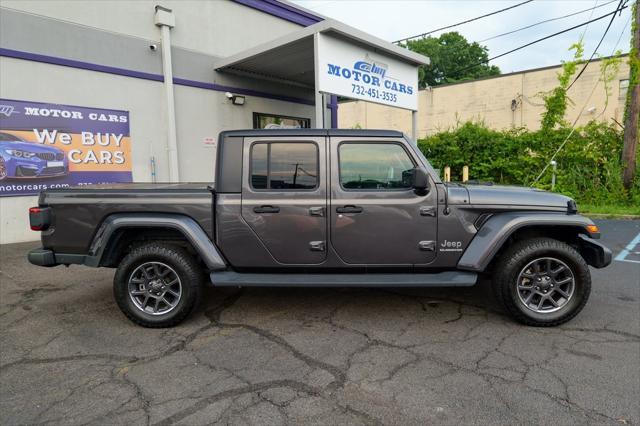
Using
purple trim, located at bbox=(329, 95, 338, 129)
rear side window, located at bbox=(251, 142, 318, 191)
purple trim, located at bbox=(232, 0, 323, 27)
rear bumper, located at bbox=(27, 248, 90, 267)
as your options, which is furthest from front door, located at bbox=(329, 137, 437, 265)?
purple trim, located at bbox=(329, 95, 338, 129)

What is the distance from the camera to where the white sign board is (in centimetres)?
782

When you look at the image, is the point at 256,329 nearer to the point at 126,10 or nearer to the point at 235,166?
the point at 235,166

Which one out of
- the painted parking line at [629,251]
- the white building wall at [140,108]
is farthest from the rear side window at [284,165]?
the white building wall at [140,108]

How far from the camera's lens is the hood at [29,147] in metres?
7.27

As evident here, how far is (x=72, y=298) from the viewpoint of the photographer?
4711mm

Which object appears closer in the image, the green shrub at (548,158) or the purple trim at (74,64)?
the purple trim at (74,64)

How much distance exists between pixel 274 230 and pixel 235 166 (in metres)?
0.74

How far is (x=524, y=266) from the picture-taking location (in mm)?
3668

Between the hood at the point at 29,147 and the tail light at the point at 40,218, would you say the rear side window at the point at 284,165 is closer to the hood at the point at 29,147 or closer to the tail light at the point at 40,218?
the tail light at the point at 40,218

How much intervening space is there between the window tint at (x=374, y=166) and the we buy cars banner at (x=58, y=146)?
262 inches

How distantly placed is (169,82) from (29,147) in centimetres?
316

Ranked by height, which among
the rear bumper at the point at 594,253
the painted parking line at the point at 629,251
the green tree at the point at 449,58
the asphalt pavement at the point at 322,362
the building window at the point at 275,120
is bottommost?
the asphalt pavement at the point at 322,362

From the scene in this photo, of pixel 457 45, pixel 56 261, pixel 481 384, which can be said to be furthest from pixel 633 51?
pixel 457 45

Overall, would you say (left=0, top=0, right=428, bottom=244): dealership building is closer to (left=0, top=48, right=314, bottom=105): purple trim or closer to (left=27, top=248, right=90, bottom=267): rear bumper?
(left=0, top=48, right=314, bottom=105): purple trim
